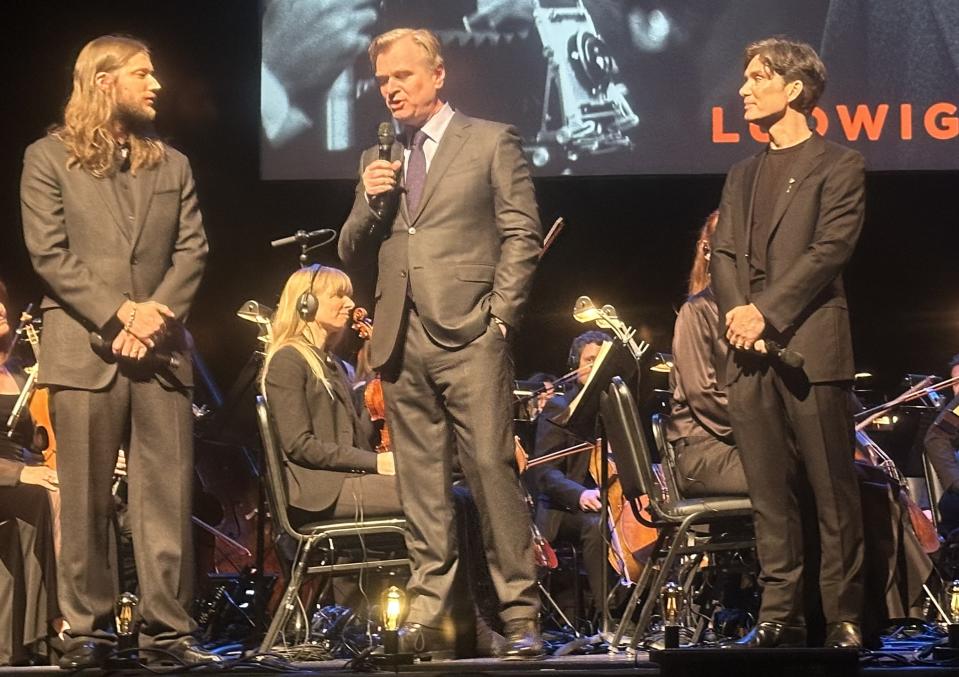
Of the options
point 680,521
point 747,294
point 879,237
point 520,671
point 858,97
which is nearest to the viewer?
point 520,671

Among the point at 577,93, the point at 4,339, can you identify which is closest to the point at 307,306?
the point at 4,339

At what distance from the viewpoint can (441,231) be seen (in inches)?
151

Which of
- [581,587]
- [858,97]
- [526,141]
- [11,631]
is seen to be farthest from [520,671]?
[858,97]

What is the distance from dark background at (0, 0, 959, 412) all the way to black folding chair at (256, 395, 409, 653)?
2.93 meters

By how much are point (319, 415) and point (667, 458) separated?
1.27 metres

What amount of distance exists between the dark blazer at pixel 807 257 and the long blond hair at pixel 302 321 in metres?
1.59

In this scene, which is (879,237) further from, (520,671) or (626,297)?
(520,671)

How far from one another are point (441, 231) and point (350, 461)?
101 cm

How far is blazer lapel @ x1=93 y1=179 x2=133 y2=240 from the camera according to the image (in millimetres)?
3746

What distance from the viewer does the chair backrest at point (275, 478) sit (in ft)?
14.3

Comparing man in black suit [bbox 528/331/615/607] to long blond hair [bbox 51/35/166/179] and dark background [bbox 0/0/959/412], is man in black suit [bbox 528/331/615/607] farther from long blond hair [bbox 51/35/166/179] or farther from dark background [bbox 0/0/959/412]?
long blond hair [bbox 51/35/166/179]

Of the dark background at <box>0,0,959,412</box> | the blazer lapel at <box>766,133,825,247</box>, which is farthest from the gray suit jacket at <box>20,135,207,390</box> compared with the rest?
the dark background at <box>0,0,959,412</box>

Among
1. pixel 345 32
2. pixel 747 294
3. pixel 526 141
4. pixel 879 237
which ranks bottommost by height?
pixel 747 294

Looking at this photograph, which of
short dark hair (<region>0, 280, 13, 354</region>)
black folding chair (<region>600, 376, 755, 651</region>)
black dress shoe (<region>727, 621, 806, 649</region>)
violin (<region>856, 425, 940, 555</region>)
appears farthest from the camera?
short dark hair (<region>0, 280, 13, 354</region>)
